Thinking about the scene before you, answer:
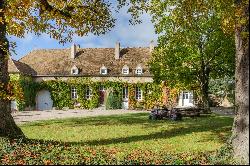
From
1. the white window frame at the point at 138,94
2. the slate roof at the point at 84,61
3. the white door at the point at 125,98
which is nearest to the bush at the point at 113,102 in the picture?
the white door at the point at 125,98

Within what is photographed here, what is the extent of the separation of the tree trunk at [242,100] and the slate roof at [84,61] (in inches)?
1575

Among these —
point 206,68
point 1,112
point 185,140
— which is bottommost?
point 185,140

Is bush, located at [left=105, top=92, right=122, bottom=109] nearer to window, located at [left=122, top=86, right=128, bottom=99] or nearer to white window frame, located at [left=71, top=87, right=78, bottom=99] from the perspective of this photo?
window, located at [left=122, top=86, right=128, bottom=99]

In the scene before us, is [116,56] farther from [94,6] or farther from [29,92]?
[94,6]

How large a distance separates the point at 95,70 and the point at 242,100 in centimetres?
4289

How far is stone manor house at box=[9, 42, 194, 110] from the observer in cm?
5347

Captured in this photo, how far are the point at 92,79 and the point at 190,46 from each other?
62.3ft

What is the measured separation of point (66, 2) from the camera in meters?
17.9

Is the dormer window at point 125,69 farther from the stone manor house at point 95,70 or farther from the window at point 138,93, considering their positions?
the window at point 138,93

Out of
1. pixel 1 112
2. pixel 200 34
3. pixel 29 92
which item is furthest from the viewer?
pixel 29 92

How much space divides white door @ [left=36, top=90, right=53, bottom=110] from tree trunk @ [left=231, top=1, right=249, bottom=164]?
142 ft

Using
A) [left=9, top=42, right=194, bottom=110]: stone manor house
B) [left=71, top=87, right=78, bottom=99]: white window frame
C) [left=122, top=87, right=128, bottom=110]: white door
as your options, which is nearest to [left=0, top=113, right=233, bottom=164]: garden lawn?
[left=122, top=87, right=128, bottom=110]: white door

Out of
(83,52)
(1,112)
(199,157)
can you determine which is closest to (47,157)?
(199,157)

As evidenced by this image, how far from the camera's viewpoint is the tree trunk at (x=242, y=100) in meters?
12.2
